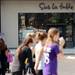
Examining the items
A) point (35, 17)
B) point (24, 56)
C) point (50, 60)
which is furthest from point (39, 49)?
point (35, 17)

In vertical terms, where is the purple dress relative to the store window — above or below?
below

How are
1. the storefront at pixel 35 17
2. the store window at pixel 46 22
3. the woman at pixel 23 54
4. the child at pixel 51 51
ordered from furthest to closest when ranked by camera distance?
the store window at pixel 46 22 < the storefront at pixel 35 17 < the woman at pixel 23 54 < the child at pixel 51 51

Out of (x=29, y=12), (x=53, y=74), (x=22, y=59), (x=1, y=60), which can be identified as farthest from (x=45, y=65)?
(x=29, y=12)

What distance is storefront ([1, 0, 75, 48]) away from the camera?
2969cm

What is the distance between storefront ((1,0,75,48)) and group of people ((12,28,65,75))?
20071mm

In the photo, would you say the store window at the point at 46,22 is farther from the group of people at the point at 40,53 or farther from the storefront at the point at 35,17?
the group of people at the point at 40,53

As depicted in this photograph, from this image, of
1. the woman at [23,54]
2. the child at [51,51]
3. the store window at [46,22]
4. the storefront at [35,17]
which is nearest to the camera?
the child at [51,51]

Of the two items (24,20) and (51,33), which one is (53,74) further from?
(24,20)

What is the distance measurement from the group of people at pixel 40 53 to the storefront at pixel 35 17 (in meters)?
20.1

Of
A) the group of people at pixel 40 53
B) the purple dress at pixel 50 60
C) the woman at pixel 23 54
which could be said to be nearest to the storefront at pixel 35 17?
the group of people at pixel 40 53

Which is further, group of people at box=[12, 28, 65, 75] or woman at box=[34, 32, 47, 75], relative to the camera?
woman at box=[34, 32, 47, 75]

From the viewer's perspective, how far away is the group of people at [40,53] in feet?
26.0

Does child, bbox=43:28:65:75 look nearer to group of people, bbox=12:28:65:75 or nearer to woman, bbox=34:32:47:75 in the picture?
group of people, bbox=12:28:65:75

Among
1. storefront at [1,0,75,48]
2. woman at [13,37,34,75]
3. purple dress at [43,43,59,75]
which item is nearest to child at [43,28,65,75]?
purple dress at [43,43,59,75]
